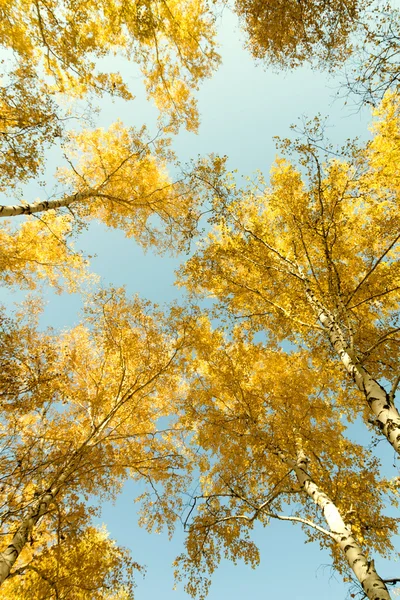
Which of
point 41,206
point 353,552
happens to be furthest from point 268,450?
point 41,206

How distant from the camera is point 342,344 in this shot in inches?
163

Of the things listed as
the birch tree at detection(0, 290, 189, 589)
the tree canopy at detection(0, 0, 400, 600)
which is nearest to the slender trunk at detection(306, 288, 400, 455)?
the tree canopy at detection(0, 0, 400, 600)

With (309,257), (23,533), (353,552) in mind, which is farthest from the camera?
(309,257)

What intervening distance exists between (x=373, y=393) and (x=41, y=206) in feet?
20.9

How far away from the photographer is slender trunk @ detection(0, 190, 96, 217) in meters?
5.31

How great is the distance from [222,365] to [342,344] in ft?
10.7

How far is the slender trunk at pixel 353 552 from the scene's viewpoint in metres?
2.97

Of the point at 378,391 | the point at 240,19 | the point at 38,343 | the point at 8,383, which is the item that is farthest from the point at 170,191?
the point at 378,391

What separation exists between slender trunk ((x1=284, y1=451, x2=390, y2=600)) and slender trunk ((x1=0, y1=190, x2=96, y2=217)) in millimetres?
6517

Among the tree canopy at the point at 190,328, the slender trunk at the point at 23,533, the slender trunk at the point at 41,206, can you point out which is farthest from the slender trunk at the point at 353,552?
the slender trunk at the point at 41,206

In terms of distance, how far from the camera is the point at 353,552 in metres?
3.33

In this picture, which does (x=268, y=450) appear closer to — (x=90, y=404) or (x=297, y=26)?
(x=90, y=404)

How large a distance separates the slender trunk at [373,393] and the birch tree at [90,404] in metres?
3.36

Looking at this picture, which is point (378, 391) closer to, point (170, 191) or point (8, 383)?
point (8, 383)
